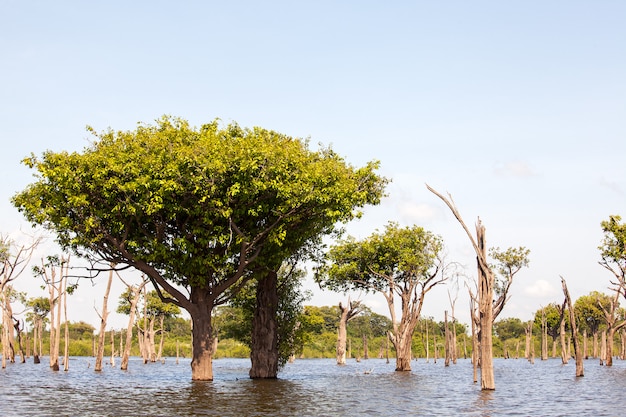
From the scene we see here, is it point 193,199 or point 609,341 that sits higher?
point 193,199

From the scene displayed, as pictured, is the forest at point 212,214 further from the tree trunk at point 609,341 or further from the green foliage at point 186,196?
the tree trunk at point 609,341

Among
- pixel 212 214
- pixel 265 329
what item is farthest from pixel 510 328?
pixel 212 214

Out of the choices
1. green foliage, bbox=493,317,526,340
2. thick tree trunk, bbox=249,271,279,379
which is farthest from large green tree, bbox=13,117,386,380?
Result: green foliage, bbox=493,317,526,340

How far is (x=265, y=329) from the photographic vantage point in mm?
47125

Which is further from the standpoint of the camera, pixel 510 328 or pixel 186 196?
pixel 510 328

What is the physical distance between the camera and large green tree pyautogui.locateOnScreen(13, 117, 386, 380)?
1375 inches

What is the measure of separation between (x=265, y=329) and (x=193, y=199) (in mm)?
13997

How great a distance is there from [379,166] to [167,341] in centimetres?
11637

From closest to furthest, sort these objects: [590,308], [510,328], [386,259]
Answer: [386,259] < [590,308] < [510,328]

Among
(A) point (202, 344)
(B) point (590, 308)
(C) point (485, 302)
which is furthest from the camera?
(B) point (590, 308)

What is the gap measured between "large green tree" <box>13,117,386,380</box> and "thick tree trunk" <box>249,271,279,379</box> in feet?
16.7

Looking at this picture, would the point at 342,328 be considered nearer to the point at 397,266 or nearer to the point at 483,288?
the point at 397,266

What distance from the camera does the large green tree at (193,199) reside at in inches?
1375

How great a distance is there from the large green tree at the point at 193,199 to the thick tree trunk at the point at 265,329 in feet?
16.7
